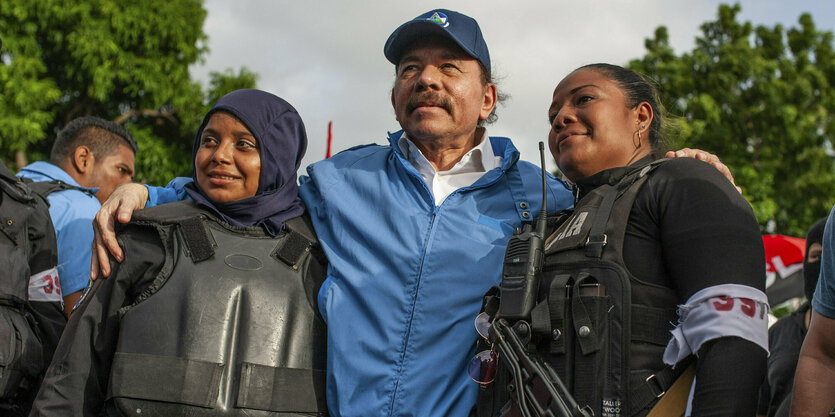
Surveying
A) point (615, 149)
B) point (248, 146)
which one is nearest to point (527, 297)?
point (615, 149)

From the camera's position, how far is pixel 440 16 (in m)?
3.37

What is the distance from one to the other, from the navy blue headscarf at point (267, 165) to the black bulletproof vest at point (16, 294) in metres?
0.90

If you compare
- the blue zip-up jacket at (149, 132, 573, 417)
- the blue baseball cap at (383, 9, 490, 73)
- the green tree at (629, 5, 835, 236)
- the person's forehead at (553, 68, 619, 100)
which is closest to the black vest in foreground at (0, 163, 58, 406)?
the blue zip-up jacket at (149, 132, 573, 417)

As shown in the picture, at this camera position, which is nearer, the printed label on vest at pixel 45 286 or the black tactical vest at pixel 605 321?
the black tactical vest at pixel 605 321

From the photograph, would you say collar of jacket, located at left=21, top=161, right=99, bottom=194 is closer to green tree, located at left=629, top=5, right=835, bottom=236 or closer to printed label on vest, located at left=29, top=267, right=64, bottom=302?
printed label on vest, located at left=29, top=267, right=64, bottom=302

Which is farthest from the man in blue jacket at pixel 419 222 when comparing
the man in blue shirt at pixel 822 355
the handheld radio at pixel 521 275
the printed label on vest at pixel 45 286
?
the man in blue shirt at pixel 822 355

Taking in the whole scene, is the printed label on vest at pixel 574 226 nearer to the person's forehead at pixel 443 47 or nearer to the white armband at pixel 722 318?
the white armband at pixel 722 318

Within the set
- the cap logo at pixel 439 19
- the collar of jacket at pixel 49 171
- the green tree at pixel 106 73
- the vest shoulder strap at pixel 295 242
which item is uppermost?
the green tree at pixel 106 73

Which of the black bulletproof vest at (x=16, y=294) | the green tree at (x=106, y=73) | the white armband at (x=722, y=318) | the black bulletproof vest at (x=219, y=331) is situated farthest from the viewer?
the green tree at (x=106, y=73)

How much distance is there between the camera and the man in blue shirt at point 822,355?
255 cm

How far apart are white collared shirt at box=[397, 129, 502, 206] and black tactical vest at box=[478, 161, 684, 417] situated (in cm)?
92

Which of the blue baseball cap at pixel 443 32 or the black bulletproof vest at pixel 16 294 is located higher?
the blue baseball cap at pixel 443 32

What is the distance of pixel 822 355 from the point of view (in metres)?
2.62

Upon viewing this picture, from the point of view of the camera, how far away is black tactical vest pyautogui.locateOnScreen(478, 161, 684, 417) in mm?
2197
